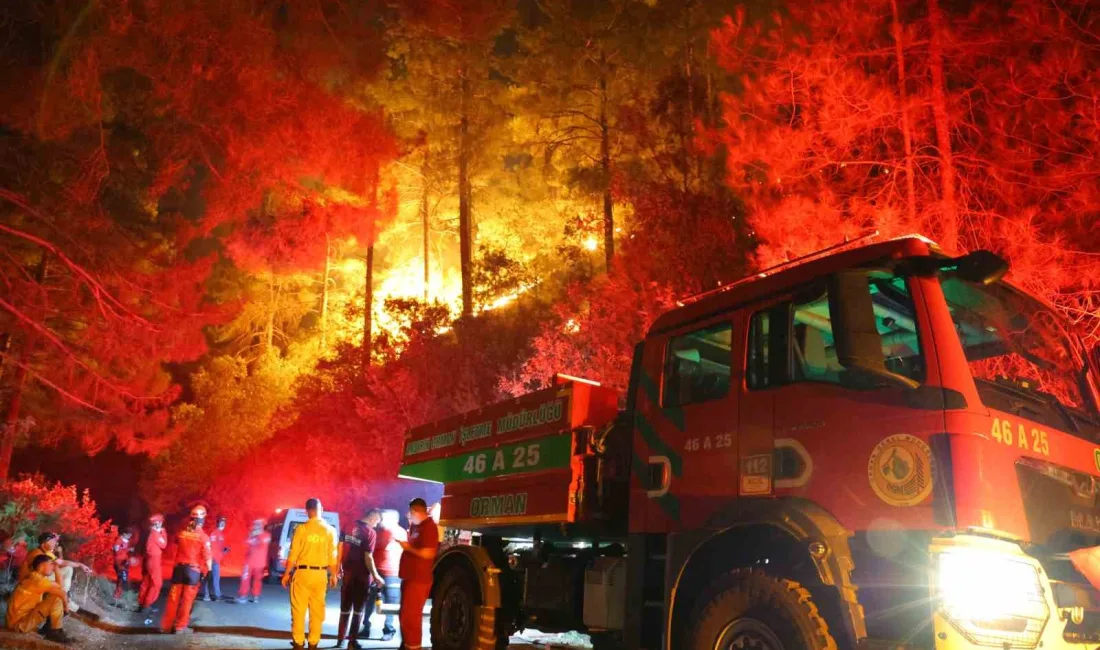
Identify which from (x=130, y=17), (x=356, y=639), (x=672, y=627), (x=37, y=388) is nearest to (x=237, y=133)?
(x=130, y=17)

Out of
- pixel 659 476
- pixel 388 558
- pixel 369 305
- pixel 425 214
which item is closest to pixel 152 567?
pixel 388 558

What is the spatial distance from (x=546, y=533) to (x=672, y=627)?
6.94ft

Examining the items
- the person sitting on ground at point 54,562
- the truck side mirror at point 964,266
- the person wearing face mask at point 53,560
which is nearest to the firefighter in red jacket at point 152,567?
the person sitting on ground at point 54,562

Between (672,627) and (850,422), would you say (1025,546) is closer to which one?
(850,422)

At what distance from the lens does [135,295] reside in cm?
1387

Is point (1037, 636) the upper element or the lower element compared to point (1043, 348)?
lower

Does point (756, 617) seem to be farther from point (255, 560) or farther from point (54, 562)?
point (255, 560)

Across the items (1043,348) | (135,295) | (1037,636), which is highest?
(135,295)

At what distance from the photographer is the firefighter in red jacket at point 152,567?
39.0 feet

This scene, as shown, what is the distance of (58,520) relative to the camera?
509 inches

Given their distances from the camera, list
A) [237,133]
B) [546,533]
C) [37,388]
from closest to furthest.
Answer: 1. [546,533]
2. [237,133]
3. [37,388]

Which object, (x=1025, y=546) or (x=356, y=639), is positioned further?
(x=356, y=639)

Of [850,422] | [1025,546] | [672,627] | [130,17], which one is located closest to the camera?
[1025,546]

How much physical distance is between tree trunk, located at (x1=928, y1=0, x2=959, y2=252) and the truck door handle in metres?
7.30
